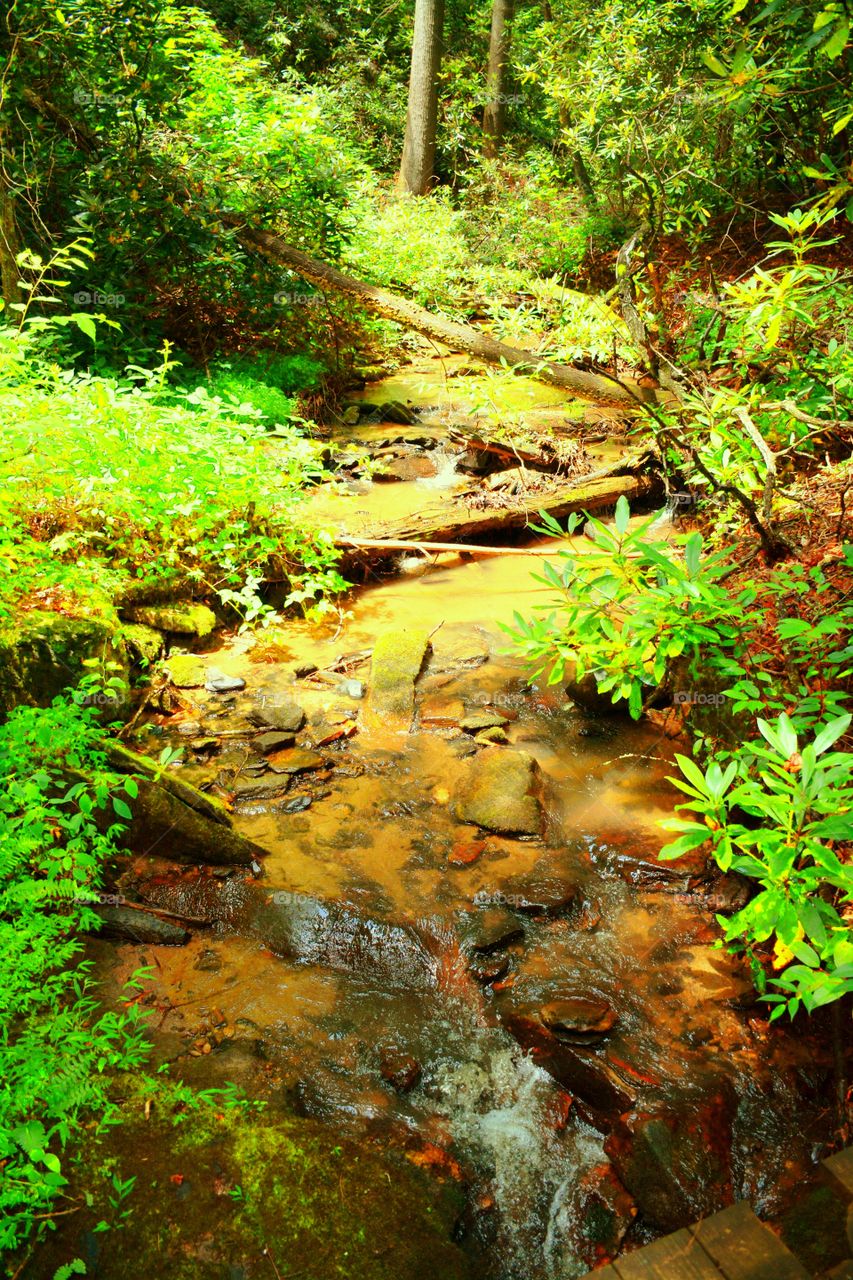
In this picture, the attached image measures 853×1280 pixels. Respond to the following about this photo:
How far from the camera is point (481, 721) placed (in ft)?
18.7

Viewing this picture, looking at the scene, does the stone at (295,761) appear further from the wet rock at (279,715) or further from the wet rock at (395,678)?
the wet rock at (395,678)

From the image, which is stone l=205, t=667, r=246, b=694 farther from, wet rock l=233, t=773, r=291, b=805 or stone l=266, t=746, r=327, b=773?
wet rock l=233, t=773, r=291, b=805

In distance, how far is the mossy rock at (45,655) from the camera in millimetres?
4129

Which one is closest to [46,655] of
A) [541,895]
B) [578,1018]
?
[541,895]

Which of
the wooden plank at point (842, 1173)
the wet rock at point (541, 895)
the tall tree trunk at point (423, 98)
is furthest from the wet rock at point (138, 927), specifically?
the tall tree trunk at point (423, 98)

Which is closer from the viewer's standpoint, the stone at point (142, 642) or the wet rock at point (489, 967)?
the wet rock at point (489, 967)

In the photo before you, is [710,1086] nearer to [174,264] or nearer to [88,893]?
[88,893]

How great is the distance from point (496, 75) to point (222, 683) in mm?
19238

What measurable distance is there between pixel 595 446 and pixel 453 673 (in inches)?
213

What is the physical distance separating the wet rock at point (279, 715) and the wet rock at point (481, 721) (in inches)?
48.6

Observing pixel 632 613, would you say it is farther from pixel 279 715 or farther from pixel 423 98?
pixel 423 98

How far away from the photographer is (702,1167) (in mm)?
3049

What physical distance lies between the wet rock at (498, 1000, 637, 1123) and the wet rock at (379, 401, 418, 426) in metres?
8.92

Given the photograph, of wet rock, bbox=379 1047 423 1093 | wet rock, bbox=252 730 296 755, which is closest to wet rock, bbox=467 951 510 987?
wet rock, bbox=379 1047 423 1093
